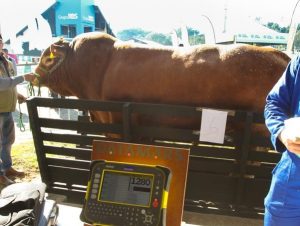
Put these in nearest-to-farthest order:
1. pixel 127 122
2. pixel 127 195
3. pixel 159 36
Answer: pixel 127 195, pixel 127 122, pixel 159 36

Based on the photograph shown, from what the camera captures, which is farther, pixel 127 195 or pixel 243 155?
pixel 243 155

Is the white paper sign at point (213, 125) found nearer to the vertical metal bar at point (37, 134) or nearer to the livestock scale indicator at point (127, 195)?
the livestock scale indicator at point (127, 195)

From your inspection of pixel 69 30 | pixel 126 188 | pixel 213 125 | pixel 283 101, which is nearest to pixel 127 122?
pixel 213 125

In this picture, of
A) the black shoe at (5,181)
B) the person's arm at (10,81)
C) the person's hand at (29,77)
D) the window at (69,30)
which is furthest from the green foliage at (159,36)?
the black shoe at (5,181)

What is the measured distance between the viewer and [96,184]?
1295 mm

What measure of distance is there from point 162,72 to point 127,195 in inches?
68.0

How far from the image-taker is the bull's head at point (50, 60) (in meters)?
3.30

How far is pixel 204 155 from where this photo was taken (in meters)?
2.40

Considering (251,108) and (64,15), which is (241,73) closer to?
(251,108)

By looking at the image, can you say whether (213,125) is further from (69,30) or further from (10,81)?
(69,30)

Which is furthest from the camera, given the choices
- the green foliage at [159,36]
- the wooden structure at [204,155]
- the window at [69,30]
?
the green foliage at [159,36]

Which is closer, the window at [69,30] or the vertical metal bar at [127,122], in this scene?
the vertical metal bar at [127,122]

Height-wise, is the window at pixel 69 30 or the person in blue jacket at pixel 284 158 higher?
the window at pixel 69 30

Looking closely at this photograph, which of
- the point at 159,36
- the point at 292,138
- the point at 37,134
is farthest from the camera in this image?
the point at 159,36
